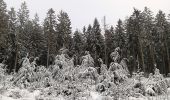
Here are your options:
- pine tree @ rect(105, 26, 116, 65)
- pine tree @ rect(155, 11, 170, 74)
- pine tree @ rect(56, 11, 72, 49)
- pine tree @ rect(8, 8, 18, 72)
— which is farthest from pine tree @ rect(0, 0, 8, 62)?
pine tree @ rect(155, 11, 170, 74)

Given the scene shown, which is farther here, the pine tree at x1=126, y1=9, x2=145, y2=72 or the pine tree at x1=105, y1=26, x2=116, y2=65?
the pine tree at x1=105, y1=26, x2=116, y2=65

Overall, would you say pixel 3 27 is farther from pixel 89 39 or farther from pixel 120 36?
pixel 120 36

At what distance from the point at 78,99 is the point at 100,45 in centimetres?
4082

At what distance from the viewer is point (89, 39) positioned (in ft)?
185

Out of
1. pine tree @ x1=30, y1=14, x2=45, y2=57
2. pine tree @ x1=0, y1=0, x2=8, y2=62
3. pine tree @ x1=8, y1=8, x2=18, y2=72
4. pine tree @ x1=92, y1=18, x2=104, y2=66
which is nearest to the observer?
pine tree @ x1=0, y1=0, x2=8, y2=62

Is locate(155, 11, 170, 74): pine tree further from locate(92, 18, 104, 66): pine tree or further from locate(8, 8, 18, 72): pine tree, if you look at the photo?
locate(8, 8, 18, 72): pine tree

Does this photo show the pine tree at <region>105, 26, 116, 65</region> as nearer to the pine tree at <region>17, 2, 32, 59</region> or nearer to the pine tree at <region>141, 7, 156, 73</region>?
the pine tree at <region>141, 7, 156, 73</region>

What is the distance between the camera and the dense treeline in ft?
159

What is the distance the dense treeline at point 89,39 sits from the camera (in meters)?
48.3

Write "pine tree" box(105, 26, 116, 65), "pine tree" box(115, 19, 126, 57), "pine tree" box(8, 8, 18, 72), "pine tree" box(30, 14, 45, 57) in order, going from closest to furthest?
"pine tree" box(8, 8, 18, 72)
"pine tree" box(30, 14, 45, 57)
"pine tree" box(115, 19, 126, 57)
"pine tree" box(105, 26, 116, 65)

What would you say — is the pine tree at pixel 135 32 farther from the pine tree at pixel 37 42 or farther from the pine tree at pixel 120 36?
the pine tree at pixel 37 42

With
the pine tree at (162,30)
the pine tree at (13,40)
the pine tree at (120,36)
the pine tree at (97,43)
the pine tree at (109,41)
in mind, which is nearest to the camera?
the pine tree at (13,40)

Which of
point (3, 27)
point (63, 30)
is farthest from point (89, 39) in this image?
point (3, 27)

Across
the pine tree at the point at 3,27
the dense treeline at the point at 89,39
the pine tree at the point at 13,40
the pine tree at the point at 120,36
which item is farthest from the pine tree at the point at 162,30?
the pine tree at the point at 3,27
